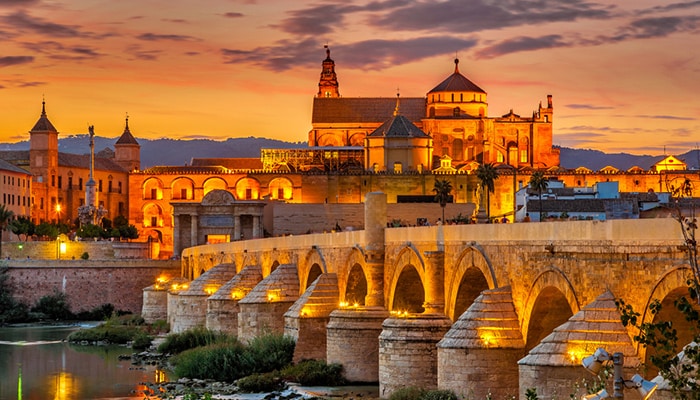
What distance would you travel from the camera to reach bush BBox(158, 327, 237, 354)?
42.9 meters

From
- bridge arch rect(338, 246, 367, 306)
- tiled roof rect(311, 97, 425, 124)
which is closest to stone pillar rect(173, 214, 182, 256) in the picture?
tiled roof rect(311, 97, 425, 124)

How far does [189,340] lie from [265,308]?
5586 millimetres

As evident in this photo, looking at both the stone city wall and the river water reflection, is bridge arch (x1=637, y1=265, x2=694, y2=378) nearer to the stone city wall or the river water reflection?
the river water reflection

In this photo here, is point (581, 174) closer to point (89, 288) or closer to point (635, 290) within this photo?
point (89, 288)

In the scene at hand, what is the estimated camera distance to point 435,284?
27.3m

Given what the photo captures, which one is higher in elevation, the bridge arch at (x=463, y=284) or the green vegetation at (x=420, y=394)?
the bridge arch at (x=463, y=284)

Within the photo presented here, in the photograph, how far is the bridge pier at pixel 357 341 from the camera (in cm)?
2945

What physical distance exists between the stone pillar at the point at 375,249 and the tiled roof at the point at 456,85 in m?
81.1

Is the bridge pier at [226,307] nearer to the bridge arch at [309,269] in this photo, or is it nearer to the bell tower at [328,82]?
the bridge arch at [309,269]

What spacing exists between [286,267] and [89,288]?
3314cm

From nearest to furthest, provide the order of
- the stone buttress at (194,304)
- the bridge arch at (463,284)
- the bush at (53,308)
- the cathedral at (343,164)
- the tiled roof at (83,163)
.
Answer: the bridge arch at (463,284) → the stone buttress at (194,304) → the bush at (53,308) → the cathedral at (343,164) → the tiled roof at (83,163)

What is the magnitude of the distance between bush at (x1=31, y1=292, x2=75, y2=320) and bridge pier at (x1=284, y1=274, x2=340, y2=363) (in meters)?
36.7


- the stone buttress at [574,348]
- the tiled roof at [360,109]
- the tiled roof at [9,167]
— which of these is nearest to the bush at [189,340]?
the stone buttress at [574,348]

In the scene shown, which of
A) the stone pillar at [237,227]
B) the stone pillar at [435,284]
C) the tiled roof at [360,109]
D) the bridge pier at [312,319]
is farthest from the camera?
the tiled roof at [360,109]
